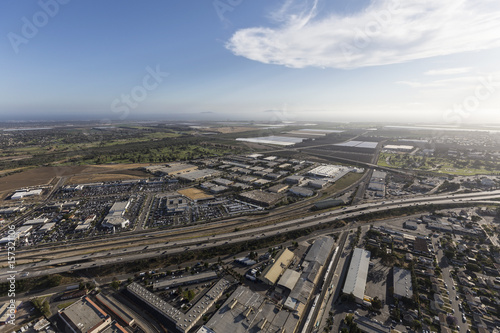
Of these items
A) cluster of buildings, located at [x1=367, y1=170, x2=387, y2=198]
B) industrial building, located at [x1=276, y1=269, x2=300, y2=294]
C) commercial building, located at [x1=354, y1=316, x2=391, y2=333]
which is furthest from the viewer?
cluster of buildings, located at [x1=367, y1=170, x2=387, y2=198]

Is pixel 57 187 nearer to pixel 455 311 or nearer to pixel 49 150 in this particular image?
pixel 49 150

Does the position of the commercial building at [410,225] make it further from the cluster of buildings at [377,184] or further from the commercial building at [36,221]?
the commercial building at [36,221]

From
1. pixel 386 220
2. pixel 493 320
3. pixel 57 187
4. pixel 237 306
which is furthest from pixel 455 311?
pixel 57 187

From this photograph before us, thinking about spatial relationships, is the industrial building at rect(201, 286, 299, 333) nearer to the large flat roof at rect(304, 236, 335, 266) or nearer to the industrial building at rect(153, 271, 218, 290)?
the industrial building at rect(153, 271, 218, 290)

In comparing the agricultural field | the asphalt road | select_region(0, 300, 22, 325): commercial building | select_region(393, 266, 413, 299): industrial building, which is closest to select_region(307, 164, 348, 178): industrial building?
the asphalt road

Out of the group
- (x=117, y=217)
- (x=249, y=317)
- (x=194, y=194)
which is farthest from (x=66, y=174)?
(x=249, y=317)
